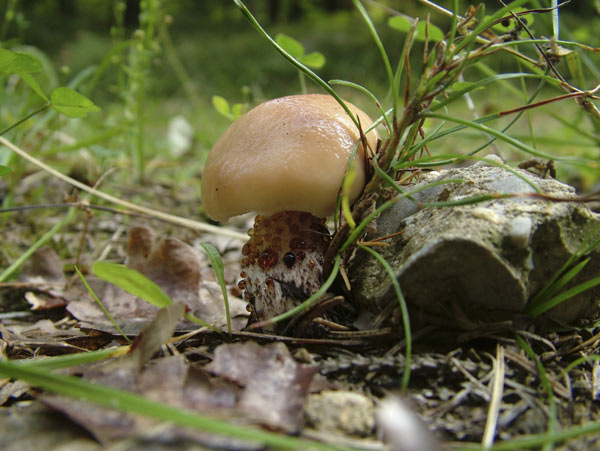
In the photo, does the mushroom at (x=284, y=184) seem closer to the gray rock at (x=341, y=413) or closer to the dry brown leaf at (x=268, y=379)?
the dry brown leaf at (x=268, y=379)

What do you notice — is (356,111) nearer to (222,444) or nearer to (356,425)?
→ (356,425)

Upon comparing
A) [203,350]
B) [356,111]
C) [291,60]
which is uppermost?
[291,60]

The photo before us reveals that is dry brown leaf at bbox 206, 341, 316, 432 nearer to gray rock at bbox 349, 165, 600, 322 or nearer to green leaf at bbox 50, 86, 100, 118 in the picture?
gray rock at bbox 349, 165, 600, 322

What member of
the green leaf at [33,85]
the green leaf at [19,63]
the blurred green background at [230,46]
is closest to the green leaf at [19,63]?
the green leaf at [19,63]

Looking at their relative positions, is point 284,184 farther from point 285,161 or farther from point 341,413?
point 341,413

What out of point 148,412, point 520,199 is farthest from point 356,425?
point 520,199
